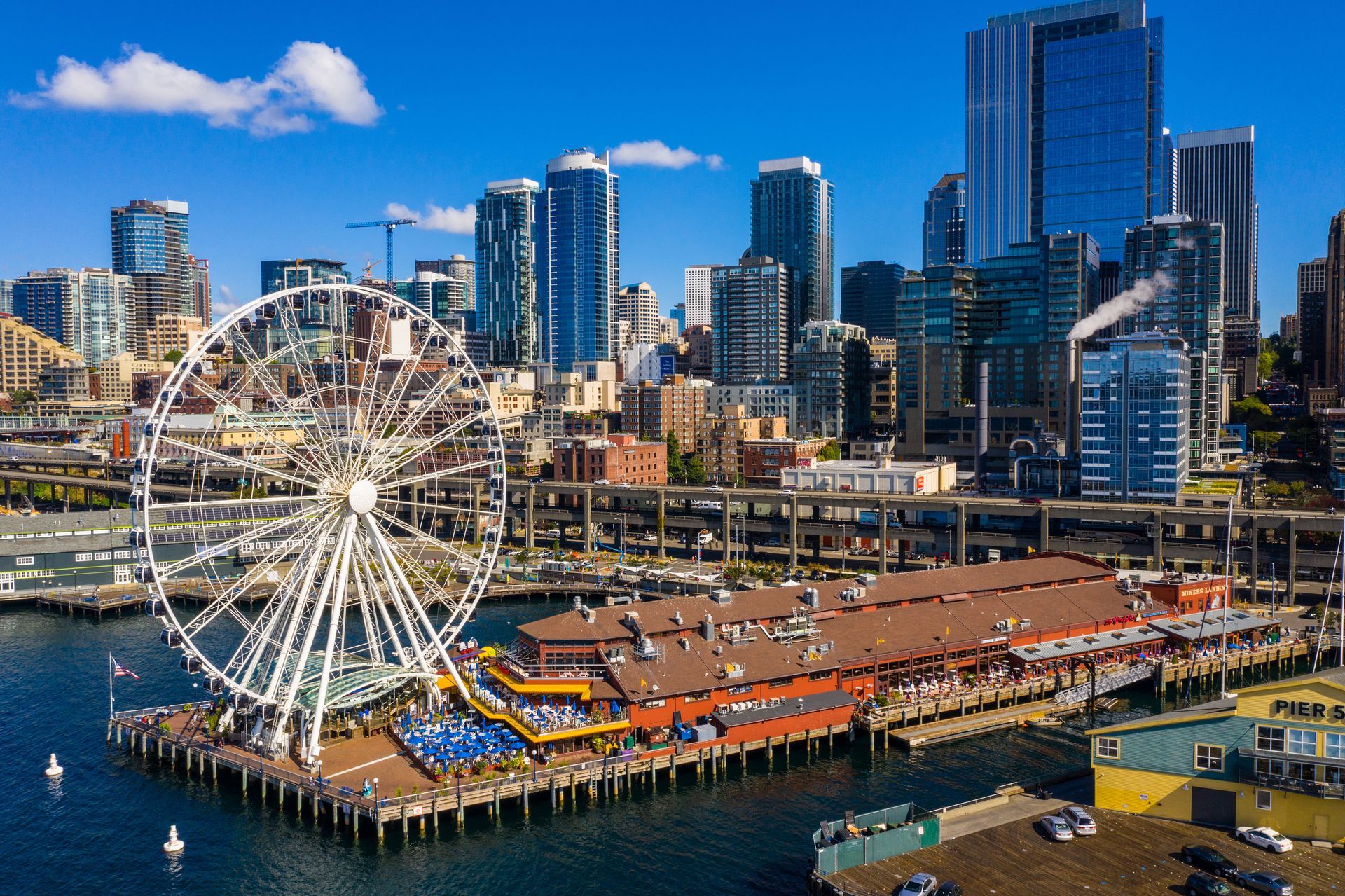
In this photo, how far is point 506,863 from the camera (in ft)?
150

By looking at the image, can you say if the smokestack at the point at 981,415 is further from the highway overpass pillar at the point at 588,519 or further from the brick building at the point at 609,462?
the highway overpass pillar at the point at 588,519

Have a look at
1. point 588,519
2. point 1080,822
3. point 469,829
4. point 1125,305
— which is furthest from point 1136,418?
point 469,829

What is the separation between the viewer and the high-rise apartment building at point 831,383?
183 metres

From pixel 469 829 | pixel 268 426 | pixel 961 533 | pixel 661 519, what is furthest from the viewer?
pixel 661 519

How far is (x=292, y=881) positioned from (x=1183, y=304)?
134m

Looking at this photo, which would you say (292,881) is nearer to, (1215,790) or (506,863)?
(506,863)

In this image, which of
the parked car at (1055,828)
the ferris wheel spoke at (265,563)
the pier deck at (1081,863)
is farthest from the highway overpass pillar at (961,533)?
the ferris wheel spoke at (265,563)

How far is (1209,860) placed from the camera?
38344 mm

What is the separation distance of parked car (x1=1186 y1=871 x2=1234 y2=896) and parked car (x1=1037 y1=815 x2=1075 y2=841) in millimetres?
4649

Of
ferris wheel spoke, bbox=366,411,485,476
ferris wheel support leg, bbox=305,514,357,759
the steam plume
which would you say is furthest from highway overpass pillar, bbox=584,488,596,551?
the steam plume

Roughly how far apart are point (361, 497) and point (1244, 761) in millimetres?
39681

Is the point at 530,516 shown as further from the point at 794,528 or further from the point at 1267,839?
the point at 1267,839

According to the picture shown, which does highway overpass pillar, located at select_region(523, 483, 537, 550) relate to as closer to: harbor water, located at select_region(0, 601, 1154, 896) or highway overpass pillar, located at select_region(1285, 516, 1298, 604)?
harbor water, located at select_region(0, 601, 1154, 896)

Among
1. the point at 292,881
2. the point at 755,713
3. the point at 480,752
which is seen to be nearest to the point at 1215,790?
the point at 755,713
